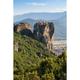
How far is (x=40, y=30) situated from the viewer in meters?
1.98

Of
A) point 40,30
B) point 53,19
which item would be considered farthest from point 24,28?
point 53,19

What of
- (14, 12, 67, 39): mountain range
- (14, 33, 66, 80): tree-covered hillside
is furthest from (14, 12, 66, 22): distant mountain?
(14, 33, 66, 80): tree-covered hillside

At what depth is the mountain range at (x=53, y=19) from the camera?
191 centimetres

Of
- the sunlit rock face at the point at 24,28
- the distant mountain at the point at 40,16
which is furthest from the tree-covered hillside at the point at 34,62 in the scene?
the distant mountain at the point at 40,16

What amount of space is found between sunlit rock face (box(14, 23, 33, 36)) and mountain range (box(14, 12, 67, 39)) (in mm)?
32

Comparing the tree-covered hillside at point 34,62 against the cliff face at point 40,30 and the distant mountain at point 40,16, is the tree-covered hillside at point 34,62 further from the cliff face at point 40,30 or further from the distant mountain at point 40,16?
the distant mountain at point 40,16

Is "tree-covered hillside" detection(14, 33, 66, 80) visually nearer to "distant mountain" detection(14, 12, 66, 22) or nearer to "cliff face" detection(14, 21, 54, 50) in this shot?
"cliff face" detection(14, 21, 54, 50)

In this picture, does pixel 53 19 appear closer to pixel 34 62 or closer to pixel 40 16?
pixel 40 16

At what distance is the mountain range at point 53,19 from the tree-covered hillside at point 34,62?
0.44ft

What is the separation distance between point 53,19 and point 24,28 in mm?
250

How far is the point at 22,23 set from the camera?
198 centimetres
